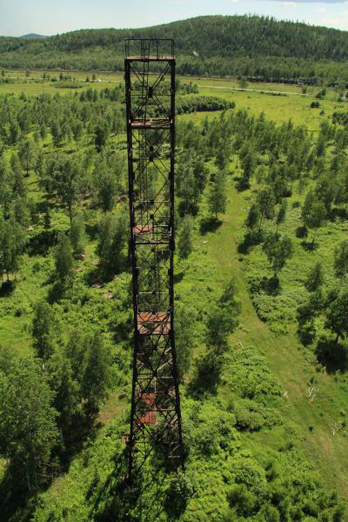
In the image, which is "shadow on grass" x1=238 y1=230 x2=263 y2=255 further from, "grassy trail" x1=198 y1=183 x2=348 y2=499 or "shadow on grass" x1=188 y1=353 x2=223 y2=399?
"shadow on grass" x1=188 y1=353 x2=223 y2=399

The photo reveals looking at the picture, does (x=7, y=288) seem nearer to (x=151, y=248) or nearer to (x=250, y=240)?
(x=151, y=248)

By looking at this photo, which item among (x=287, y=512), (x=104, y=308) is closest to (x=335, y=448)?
(x=287, y=512)

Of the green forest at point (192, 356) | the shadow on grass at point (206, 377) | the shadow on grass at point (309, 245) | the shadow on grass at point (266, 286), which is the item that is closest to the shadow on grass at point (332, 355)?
the green forest at point (192, 356)

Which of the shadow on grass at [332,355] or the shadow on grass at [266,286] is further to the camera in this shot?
the shadow on grass at [266,286]

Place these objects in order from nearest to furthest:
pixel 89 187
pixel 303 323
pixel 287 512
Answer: pixel 287 512 < pixel 303 323 < pixel 89 187

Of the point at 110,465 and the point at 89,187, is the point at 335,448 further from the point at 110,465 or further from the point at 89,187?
the point at 89,187

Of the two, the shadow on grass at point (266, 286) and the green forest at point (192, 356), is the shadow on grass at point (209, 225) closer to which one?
the green forest at point (192, 356)

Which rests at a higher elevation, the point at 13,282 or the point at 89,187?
the point at 89,187
